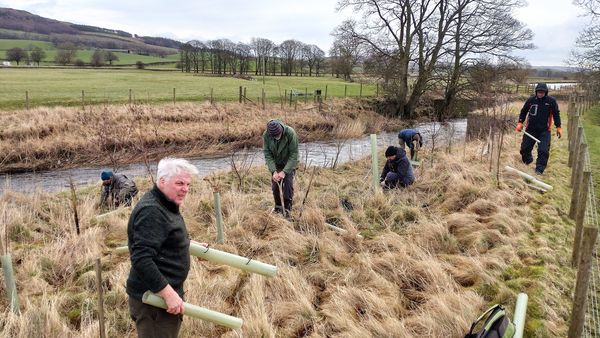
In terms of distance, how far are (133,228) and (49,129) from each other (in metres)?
14.9

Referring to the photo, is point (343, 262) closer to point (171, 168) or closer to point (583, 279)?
point (583, 279)

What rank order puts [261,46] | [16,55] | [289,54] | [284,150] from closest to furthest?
[284,150] < [16,55] < [289,54] < [261,46]

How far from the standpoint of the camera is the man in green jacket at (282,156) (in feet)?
20.1

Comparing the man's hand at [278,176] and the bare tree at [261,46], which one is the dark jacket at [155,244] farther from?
the bare tree at [261,46]

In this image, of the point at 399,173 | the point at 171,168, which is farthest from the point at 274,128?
the point at 171,168

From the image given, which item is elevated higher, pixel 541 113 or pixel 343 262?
pixel 541 113

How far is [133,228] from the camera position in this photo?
230 cm

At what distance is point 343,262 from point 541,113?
226 inches

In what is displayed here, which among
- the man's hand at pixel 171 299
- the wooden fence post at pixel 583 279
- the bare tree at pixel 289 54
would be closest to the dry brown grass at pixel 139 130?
the man's hand at pixel 171 299

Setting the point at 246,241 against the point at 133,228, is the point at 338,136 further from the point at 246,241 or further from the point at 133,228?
the point at 133,228

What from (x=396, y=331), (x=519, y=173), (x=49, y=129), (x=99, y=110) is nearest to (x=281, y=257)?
(x=396, y=331)

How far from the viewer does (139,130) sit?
15719 millimetres

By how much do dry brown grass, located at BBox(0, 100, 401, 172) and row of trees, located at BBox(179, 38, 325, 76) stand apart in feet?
120

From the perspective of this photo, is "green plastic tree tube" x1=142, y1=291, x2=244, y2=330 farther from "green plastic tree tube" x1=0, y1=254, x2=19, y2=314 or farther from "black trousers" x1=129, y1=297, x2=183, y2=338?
"green plastic tree tube" x1=0, y1=254, x2=19, y2=314
